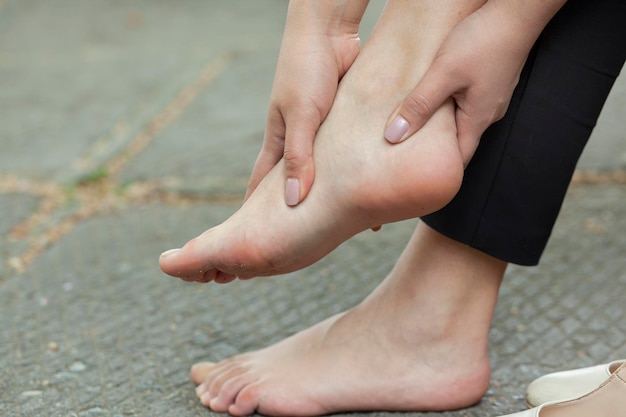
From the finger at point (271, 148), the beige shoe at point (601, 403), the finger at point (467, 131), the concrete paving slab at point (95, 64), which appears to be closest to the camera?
the beige shoe at point (601, 403)

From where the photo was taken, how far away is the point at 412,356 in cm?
112

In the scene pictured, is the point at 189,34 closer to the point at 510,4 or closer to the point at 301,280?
the point at 301,280

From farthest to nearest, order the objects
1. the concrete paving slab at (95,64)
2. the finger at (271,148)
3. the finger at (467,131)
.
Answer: the concrete paving slab at (95,64) → the finger at (271,148) → the finger at (467,131)

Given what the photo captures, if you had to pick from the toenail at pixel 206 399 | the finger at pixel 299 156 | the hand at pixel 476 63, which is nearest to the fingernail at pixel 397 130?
the hand at pixel 476 63

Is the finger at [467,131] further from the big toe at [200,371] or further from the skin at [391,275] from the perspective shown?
the big toe at [200,371]

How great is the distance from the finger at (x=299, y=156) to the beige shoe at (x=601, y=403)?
36cm

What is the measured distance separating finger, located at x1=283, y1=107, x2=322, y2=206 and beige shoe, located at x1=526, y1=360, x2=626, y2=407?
1.27 feet

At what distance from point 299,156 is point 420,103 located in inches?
6.2

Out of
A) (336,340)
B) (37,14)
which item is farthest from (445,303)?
(37,14)

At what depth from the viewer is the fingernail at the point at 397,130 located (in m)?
0.94

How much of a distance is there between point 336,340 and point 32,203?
1.00 m

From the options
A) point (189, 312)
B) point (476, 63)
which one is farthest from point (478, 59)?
point (189, 312)

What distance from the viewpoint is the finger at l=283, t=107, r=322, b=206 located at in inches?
38.6

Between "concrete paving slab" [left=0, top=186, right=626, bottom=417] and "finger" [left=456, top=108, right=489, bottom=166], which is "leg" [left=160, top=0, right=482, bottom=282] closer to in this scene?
"finger" [left=456, top=108, right=489, bottom=166]
